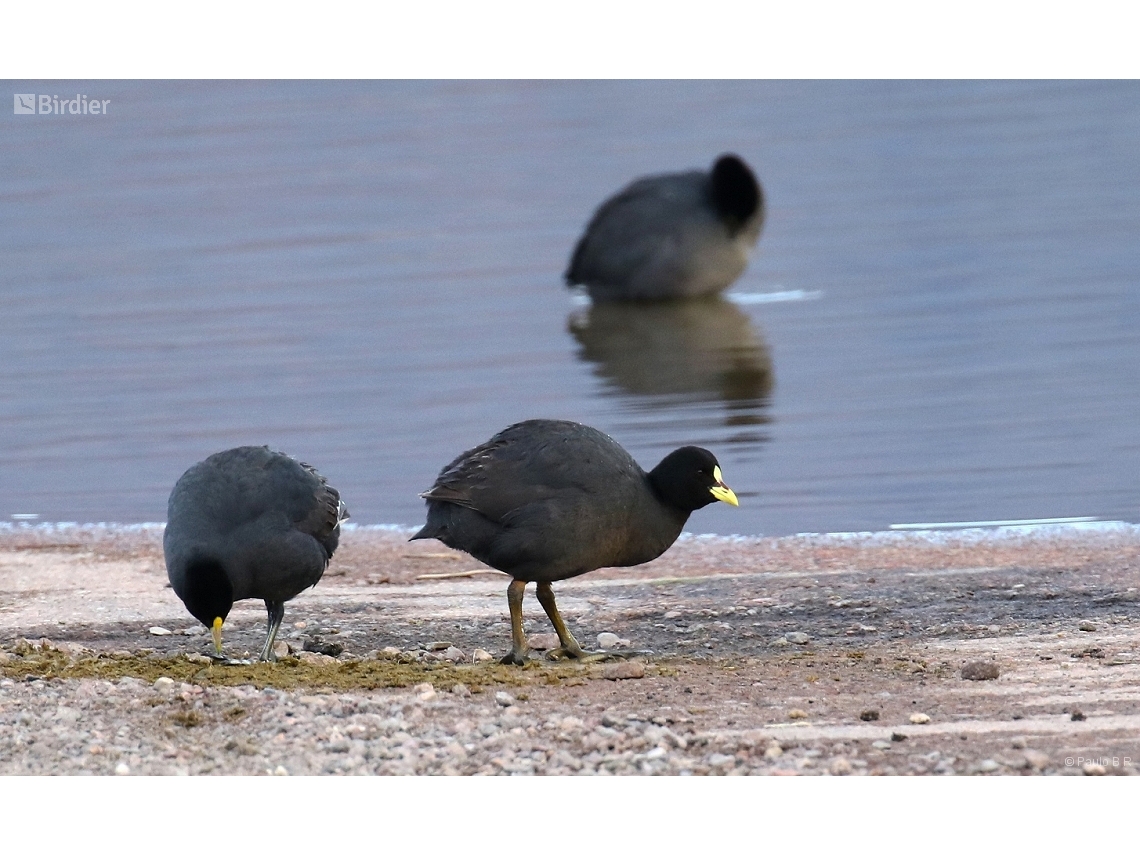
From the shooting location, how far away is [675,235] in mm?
14602

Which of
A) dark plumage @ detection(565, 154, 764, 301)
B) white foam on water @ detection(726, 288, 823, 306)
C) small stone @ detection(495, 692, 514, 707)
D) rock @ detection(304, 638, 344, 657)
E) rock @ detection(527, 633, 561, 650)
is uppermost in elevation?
dark plumage @ detection(565, 154, 764, 301)

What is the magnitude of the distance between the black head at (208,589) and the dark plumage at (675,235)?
29.0 feet

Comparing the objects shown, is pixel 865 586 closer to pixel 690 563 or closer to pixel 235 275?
pixel 690 563

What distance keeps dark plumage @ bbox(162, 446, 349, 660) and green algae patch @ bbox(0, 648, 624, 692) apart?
0.94ft

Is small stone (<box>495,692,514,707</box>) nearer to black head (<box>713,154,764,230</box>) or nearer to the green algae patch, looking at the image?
the green algae patch

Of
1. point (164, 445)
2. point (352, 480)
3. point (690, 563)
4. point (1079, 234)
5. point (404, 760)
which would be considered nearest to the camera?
point (404, 760)

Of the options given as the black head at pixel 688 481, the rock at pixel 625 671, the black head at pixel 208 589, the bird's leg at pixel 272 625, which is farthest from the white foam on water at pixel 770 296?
the black head at pixel 208 589

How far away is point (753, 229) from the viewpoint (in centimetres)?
1471

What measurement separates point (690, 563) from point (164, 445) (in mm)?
4197

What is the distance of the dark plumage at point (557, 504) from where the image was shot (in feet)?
20.7

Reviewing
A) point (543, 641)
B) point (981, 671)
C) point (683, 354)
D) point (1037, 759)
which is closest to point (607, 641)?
point (543, 641)

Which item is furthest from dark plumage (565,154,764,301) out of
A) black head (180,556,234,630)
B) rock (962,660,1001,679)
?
rock (962,660,1001,679)

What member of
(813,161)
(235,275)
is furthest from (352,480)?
(813,161)

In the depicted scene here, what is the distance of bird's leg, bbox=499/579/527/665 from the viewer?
6.39 meters
